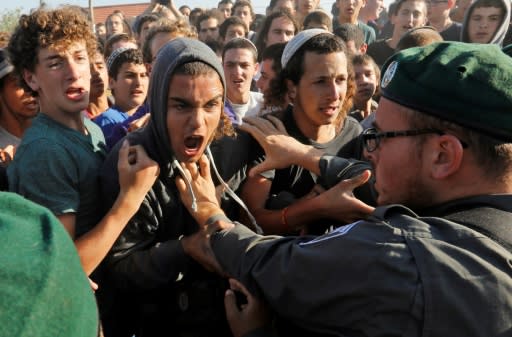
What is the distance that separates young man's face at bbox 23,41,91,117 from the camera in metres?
2.26

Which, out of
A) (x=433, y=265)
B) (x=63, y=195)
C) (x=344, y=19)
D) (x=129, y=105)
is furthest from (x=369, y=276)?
(x=344, y=19)

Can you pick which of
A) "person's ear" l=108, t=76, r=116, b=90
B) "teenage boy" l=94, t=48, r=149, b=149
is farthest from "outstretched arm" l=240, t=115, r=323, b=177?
"person's ear" l=108, t=76, r=116, b=90

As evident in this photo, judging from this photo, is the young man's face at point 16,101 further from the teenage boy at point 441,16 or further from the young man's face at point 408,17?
the teenage boy at point 441,16

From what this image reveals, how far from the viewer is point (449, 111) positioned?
137 cm

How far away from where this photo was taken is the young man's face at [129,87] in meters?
4.01

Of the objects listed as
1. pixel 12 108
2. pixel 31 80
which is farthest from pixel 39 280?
pixel 12 108

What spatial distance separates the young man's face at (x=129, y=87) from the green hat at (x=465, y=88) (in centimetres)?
293

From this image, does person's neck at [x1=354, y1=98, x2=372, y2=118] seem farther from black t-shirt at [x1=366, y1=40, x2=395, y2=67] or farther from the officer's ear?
the officer's ear

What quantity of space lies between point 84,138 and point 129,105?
1.83 meters

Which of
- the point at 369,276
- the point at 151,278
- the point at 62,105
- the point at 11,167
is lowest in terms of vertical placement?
the point at 151,278

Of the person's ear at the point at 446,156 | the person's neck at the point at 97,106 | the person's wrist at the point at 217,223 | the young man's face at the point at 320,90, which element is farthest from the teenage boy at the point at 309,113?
the person's neck at the point at 97,106

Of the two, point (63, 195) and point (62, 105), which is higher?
point (62, 105)

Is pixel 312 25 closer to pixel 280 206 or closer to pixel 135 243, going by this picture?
pixel 280 206

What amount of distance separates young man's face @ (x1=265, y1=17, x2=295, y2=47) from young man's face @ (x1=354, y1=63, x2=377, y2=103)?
1752mm
